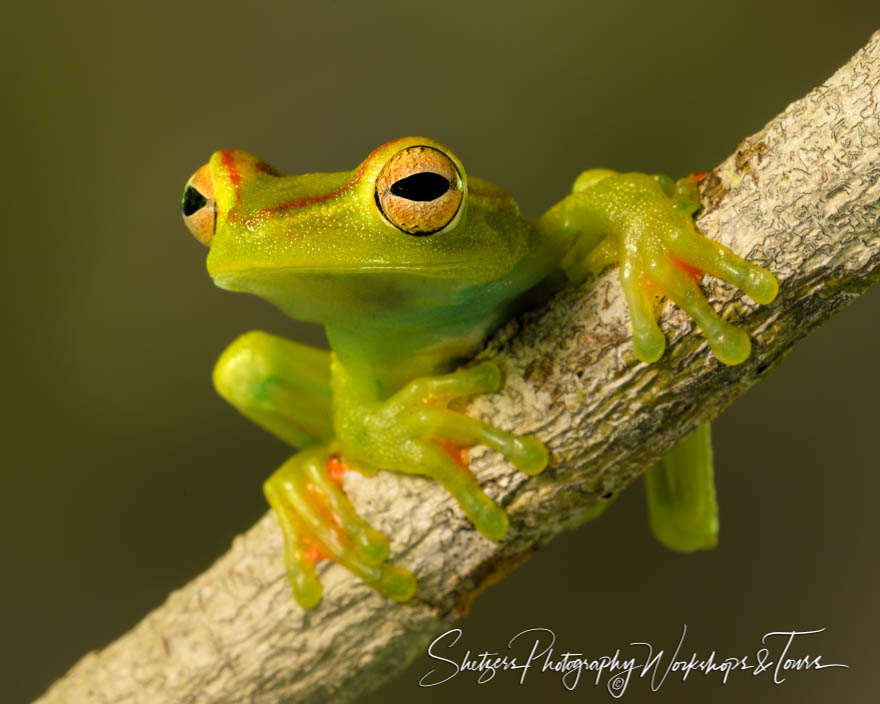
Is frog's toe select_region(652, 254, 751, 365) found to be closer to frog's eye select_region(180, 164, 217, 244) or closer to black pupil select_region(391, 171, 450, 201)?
black pupil select_region(391, 171, 450, 201)

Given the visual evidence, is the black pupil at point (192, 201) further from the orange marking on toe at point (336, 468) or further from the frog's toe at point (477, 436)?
the orange marking on toe at point (336, 468)

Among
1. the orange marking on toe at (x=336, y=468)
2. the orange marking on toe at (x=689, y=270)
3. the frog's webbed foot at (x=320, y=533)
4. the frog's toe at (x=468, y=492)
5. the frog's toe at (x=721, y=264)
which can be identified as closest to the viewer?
the frog's toe at (x=721, y=264)

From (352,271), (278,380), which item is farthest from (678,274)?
(278,380)

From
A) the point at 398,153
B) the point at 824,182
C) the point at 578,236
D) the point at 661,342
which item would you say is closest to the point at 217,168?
the point at 398,153

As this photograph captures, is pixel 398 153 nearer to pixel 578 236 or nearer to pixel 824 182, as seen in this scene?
pixel 578 236

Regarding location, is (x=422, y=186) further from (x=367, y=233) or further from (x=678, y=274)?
(x=678, y=274)

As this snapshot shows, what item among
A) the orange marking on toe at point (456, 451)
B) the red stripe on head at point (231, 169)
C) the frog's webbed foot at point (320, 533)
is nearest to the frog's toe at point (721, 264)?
the orange marking on toe at point (456, 451)

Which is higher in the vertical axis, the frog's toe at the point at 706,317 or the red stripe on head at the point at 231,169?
the red stripe on head at the point at 231,169
